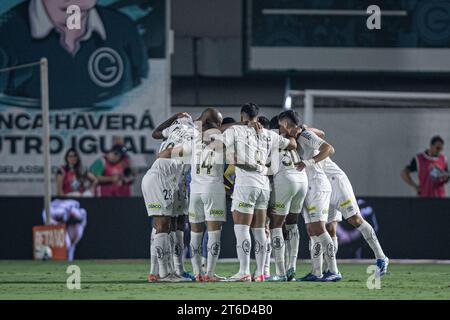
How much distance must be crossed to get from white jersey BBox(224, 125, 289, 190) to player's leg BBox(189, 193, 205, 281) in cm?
54

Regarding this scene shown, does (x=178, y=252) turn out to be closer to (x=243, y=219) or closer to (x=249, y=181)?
(x=243, y=219)

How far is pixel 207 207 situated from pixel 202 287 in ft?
4.14

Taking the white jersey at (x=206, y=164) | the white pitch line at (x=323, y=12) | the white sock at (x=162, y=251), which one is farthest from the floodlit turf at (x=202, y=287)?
the white pitch line at (x=323, y=12)

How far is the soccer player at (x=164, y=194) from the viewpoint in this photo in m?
15.2

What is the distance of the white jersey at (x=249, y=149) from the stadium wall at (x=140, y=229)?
6.54m

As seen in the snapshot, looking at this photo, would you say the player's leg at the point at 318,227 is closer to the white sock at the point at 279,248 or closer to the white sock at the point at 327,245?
the white sock at the point at 327,245

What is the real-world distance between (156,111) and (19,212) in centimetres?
475

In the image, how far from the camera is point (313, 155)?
15688 millimetres

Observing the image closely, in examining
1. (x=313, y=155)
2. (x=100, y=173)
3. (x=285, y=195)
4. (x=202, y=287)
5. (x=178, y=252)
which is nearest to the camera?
(x=202, y=287)

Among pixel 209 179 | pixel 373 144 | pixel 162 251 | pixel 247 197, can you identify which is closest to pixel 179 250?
pixel 162 251

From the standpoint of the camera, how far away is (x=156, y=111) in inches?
1006

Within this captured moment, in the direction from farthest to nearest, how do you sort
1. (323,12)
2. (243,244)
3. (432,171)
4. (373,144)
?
(373,144), (323,12), (432,171), (243,244)
